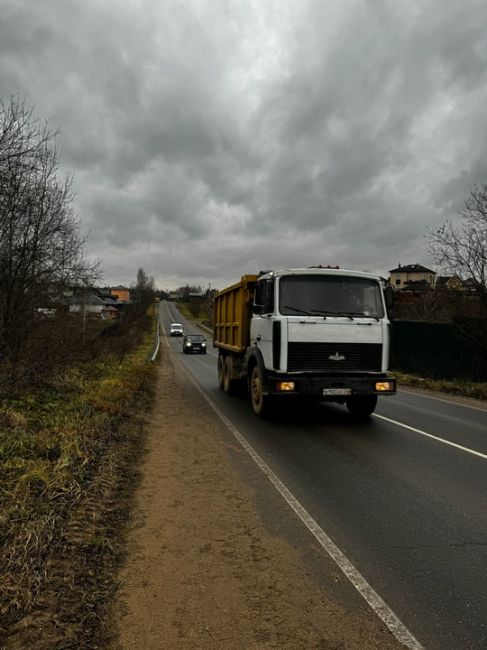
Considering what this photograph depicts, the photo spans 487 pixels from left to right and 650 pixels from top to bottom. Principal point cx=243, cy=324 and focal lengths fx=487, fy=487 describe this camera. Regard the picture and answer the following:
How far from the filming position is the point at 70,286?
48.0 feet

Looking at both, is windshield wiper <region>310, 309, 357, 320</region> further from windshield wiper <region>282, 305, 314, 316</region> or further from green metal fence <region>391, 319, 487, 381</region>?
green metal fence <region>391, 319, 487, 381</region>

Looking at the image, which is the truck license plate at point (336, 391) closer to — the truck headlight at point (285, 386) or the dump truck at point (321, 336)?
the dump truck at point (321, 336)

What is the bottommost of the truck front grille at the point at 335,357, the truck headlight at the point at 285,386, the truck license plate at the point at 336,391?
Answer: the truck license plate at the point at 336,391

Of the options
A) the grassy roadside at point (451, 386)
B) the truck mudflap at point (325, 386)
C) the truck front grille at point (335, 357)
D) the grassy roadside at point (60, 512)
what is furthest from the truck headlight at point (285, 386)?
the grassy roadside at point (451, 386)

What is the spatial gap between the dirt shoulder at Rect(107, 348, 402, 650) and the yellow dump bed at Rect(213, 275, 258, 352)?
5.57 meters

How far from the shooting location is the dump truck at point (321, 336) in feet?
28.4

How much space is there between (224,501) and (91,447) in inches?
97.6

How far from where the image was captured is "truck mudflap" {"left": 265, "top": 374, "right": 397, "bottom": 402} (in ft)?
28.3

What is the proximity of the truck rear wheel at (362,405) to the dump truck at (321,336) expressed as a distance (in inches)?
2.2

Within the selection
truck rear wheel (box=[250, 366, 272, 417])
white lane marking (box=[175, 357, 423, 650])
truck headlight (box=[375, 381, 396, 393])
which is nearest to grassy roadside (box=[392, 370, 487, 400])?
truck headlight (box=[375, 381, 396, 393])

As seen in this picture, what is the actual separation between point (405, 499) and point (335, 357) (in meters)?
3.77

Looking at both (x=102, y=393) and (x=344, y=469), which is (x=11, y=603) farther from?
(x=102, y=393)

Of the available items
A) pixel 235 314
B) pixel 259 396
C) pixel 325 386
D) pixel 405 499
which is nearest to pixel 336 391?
pixel 325 386

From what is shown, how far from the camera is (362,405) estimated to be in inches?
398
